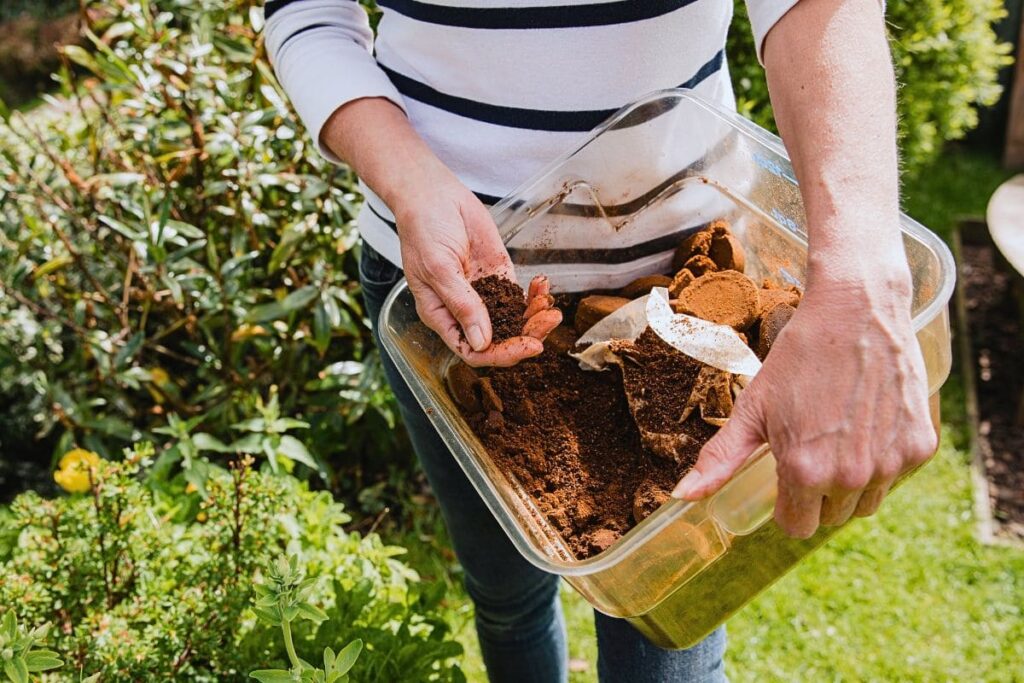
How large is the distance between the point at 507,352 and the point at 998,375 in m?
2.77

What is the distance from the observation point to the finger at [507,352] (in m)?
1.14

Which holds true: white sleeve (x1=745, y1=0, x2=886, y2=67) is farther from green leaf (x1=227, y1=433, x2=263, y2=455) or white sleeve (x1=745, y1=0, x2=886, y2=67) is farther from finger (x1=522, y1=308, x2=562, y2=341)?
green leaf (x1=227, y1=433, x2=263, y2=455)

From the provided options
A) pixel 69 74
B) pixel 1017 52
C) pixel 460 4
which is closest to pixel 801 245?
pixel 460 4

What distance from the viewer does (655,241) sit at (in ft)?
4.44

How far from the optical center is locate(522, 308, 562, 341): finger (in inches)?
46.5

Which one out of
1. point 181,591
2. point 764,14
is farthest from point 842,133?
point 181,591

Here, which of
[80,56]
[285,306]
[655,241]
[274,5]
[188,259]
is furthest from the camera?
[80,56]

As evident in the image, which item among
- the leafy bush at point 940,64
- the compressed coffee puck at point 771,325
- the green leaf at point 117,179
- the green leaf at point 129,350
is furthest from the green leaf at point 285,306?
the leafy bush at point 940,64

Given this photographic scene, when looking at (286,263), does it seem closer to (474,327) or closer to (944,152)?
(474,327)

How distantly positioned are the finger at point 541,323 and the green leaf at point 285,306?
126 centimetres

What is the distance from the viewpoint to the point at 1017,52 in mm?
4336

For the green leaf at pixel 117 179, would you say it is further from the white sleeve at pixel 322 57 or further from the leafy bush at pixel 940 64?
the leafy bush at pixel 940 64

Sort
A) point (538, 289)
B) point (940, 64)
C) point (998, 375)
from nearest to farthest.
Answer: point (538, 289) < point (998, 375) < point (940, 64)

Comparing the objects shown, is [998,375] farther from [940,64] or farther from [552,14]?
[552,14]
